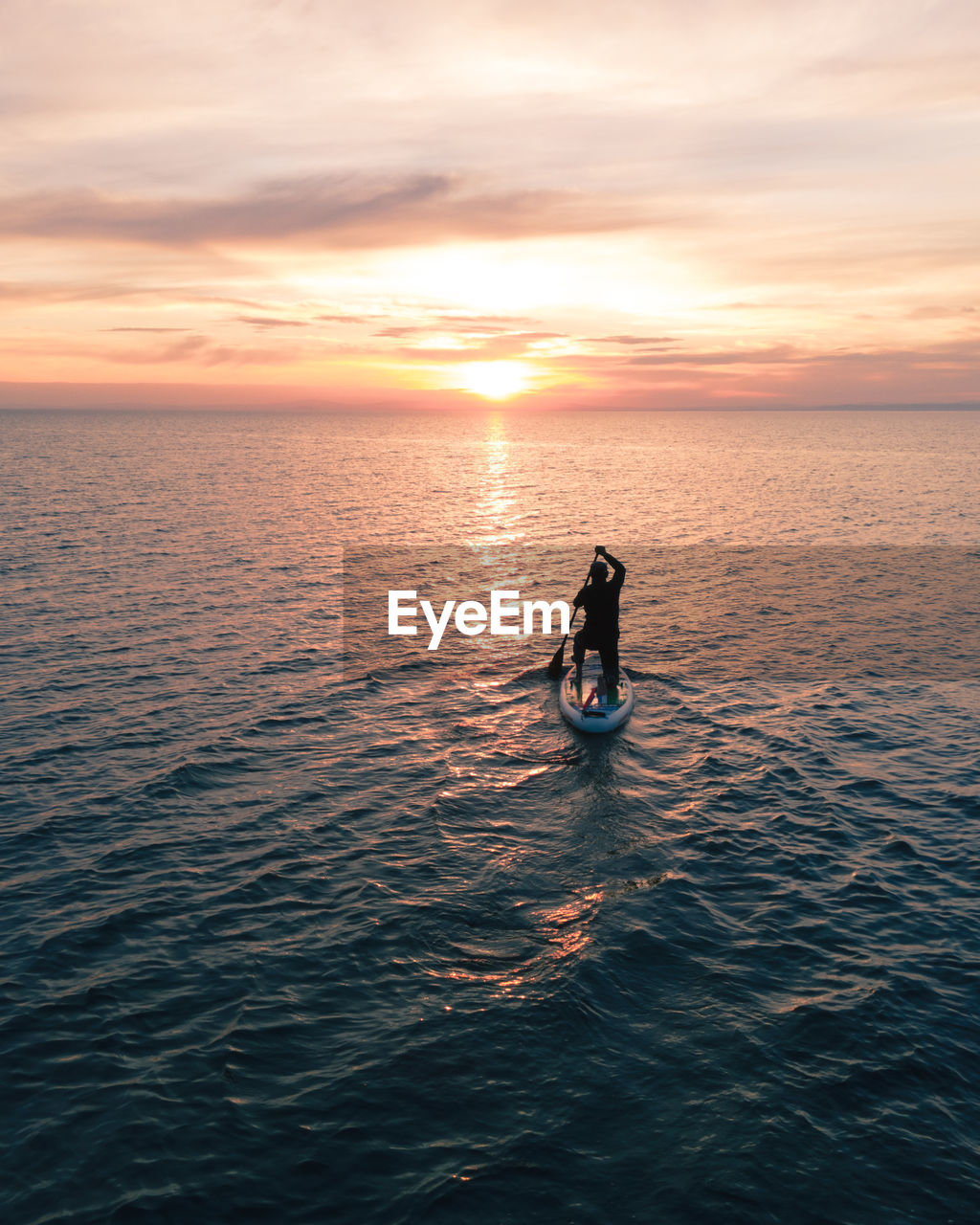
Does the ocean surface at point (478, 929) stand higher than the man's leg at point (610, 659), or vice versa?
the man's leg at point (610, 659)

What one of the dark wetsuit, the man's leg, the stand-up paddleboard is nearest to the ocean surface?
the stand-up paddleboard

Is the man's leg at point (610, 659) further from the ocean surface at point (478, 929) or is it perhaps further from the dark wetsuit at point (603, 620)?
the ocean surface at point (478, 929)

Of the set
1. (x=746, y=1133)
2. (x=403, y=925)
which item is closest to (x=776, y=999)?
(x=746, y=1133)

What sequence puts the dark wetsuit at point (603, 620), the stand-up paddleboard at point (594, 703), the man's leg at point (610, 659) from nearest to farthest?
the stand-up paddleboard at point (594, 703) < the dark wetsuit at point (603, 620) < the man's leg at point (610, 659)

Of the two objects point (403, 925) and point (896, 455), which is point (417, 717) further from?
point (896, 455)

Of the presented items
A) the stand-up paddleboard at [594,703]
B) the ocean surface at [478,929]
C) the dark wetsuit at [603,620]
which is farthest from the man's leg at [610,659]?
the ocean surface at [478,929]

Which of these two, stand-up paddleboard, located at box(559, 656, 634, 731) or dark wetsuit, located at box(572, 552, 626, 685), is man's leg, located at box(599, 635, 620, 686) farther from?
stand-up paddleboard, located at box(559, 656, 634, 731)

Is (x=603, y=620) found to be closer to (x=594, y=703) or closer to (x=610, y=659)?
(x=610, y=659)

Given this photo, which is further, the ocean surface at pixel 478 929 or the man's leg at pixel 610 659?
the man's leg at pixel 610 659
